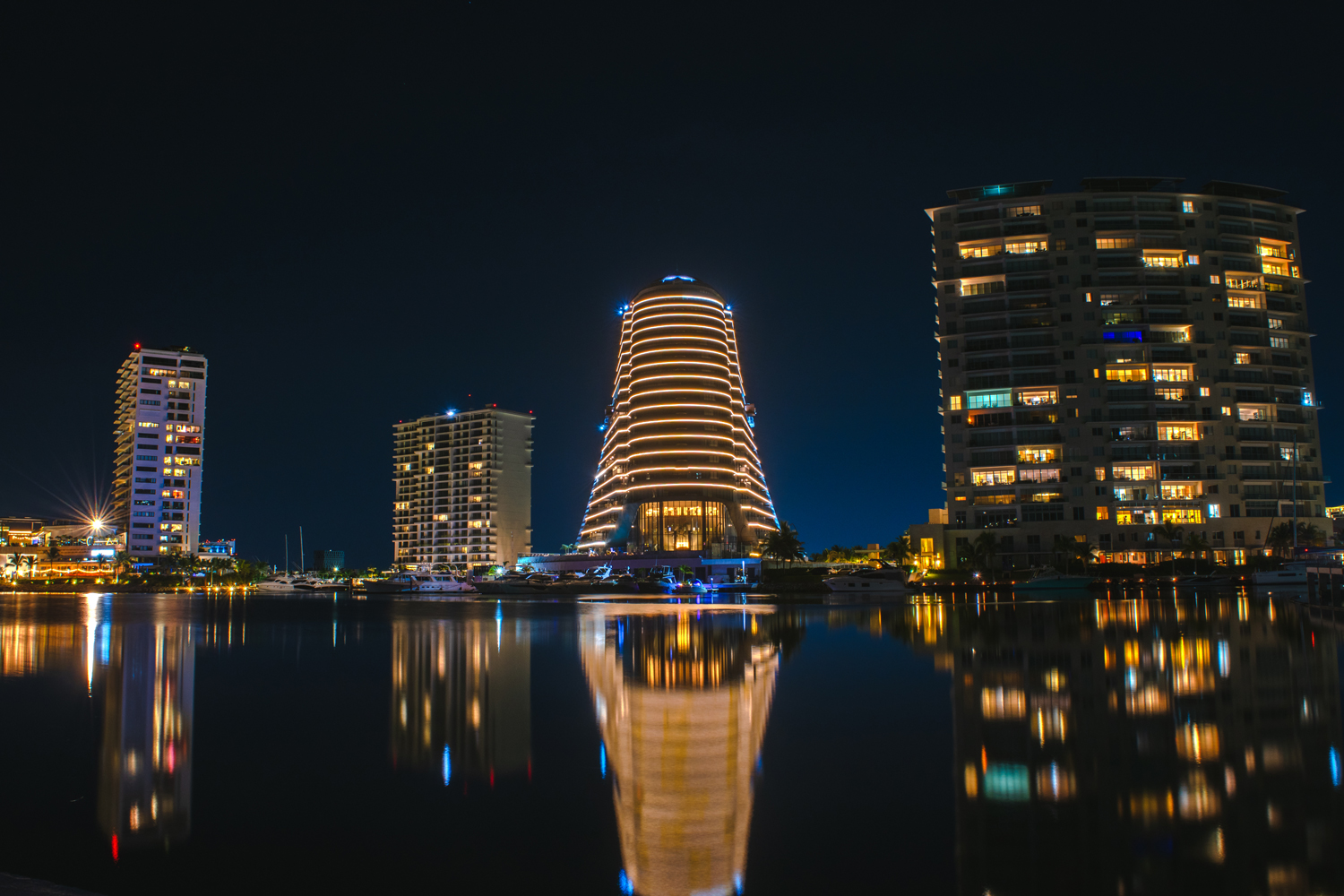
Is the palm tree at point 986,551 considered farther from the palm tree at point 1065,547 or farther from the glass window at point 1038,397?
the glass window at point 1038,397

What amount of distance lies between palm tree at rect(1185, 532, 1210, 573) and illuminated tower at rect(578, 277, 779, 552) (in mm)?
57549

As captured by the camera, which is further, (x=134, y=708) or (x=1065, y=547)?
(x=1065, y=547)

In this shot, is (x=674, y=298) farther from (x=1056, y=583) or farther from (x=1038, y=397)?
(x=1056, y=583)

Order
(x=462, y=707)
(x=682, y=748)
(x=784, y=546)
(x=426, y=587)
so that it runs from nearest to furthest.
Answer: (x=682, y=748) → (x=462, y=707) → (x=426, y=587) → (x=784, y=546)

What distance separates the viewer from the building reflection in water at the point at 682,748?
751 cm

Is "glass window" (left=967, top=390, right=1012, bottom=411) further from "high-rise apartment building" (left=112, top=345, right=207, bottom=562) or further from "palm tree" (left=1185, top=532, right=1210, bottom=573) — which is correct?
"high-rise apartment building" (left=112, top=345, right=207, bottom=562)

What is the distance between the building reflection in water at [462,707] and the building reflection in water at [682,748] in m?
1.38

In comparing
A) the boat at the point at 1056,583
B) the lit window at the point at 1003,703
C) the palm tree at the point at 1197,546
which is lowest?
the boat at the point at 1056,583

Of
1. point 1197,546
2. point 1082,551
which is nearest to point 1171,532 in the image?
point 1197,546

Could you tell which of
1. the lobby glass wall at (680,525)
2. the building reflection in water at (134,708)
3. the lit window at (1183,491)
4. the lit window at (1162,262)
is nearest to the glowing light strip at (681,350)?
the lobby glass wall at (680,525)

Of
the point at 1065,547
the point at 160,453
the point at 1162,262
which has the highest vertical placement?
the point at 1162,262

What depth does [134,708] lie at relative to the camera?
15391 millimetres

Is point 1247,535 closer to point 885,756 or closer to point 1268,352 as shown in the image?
point 1268,352

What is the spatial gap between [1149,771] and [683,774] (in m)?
5.35
